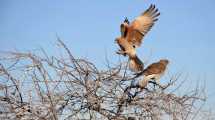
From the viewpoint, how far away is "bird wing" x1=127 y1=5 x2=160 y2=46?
6.48 meters

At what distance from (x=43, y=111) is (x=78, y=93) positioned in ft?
1.25

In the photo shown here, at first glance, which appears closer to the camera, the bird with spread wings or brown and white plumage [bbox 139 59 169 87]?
brown and white plumage [bbox 139 59 169 87]

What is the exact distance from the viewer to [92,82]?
13.3 feet

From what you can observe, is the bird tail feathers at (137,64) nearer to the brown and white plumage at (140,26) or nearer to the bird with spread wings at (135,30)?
the bird with spread wings at (135,30)

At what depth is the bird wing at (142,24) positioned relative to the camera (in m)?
6.48

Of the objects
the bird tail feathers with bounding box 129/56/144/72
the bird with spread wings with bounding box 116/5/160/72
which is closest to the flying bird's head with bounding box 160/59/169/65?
the bird tail feathers with bounding box 129/56/144/72

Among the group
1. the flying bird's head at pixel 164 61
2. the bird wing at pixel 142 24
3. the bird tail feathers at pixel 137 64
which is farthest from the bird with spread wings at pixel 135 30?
the flying bird's head at pixel 164 61

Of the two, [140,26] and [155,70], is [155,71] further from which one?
[140,26]

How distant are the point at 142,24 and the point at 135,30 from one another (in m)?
0.17

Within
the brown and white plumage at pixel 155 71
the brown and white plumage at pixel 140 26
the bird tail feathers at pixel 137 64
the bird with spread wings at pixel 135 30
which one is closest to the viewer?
the brown and white plumage at pixel 155 71

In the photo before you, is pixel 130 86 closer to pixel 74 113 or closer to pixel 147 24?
pixel 74 113

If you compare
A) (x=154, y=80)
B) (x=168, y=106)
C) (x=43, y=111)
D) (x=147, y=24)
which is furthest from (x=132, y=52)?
(x=43, y=111)

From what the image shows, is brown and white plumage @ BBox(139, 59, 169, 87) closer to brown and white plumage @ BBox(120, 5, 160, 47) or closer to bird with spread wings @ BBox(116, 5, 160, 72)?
bird with spread wings @ BBox(116, 5, 160, 72)

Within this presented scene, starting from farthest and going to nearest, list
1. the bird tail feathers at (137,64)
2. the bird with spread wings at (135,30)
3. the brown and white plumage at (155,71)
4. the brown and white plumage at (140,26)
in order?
the brown and white plumage at (140,26) < the bird with spread wings at (135,30) < the bird tail feathers at (137,64) < the brown and white plumage at (155,71)
